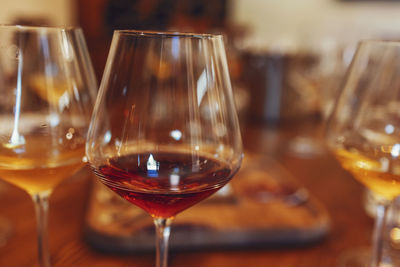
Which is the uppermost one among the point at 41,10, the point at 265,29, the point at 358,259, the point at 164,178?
the point at 41,10

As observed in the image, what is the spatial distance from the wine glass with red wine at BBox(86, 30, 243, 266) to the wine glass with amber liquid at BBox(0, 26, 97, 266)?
7cm

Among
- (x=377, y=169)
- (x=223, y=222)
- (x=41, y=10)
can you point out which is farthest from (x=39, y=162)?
(x=41, y=10)

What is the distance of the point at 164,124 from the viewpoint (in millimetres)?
457

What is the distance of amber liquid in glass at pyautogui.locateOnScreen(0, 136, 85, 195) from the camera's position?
18.8 inches

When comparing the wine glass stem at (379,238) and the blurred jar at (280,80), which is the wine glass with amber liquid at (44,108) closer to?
the wine glass stem at (379,238)

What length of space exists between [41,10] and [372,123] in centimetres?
319

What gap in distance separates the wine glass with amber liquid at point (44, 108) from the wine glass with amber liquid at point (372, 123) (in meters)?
0.36

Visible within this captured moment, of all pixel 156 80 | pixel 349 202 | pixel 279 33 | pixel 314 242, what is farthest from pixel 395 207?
pixel 279 33

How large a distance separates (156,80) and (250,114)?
112 centimetres

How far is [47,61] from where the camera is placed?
487 millimetres

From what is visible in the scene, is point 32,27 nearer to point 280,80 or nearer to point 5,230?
point 5,230

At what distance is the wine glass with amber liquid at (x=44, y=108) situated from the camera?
476mm

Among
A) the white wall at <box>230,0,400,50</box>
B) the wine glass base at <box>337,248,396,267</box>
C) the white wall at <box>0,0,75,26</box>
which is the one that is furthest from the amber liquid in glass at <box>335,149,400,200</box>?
the white wall at <box>230,0,400,50</box>

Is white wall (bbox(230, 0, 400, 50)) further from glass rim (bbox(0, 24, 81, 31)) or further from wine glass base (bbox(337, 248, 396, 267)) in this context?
glass rim (bbox(0, 24, 81, 31))
